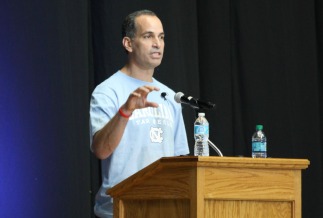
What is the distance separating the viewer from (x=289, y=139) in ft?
16.9

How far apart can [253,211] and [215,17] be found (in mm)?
2488

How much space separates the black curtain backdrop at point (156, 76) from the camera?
4.02 m

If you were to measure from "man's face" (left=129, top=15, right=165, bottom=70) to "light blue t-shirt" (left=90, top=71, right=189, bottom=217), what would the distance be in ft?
0.43

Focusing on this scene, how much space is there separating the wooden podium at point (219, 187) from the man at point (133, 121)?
16.4 inches

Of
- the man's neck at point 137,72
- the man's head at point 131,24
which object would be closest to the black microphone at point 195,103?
the man's neck at point 137,72

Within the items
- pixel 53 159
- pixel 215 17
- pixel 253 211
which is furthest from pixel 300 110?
pixel 253 211

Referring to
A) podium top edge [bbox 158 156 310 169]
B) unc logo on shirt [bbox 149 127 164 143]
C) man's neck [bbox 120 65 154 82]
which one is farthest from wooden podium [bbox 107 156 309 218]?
man's neck [bbox 120 65 154 82]

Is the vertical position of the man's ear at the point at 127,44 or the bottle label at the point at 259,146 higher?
the man's ear at the point at 127,44

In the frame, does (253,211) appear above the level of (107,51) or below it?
below

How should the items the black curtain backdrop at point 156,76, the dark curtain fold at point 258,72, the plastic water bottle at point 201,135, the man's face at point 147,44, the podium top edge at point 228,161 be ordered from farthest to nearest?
the dark curtain fold at point 258,72, the black curtain backdrop at point 156,76, the man's face at point 147,44, the plastic water bottle at point 201,135, the podium top edge at point 228,161

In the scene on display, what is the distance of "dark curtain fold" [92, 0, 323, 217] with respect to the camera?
194 inches

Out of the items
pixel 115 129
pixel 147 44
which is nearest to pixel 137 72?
pixel 147 44

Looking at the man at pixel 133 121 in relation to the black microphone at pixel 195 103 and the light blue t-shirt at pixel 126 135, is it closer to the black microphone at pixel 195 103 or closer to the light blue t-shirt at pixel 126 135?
the light blue t-shirt at pixel 126 135

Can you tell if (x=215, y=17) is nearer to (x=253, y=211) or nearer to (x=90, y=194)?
(x=90, y=194)
